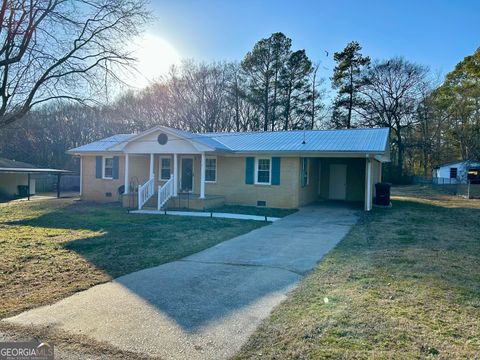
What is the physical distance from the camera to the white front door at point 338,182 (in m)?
20.5

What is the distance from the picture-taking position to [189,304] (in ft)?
15.5

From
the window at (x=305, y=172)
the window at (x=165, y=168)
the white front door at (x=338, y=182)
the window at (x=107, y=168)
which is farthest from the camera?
the window at (x=107, y=168)

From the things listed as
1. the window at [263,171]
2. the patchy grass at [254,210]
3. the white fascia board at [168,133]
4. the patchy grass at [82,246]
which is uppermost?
the white fascia board at [168,133]

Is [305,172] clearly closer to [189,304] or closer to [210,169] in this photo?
[210,169]

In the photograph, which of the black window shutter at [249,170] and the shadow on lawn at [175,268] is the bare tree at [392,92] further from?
the shadow on lawn at [175,268]

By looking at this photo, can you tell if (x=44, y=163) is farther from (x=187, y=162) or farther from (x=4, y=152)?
(x=187, y=162)

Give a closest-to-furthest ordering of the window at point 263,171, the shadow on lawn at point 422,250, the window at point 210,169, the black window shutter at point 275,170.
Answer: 1. the shadow on lawn at point 422,250
2. the black window shutter at point 275,170
3. the window at point 263,171
4. the window at point 210,169

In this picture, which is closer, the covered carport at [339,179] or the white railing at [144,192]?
the white railing at [144,192]

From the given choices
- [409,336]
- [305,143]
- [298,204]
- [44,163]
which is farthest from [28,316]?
[44,163]

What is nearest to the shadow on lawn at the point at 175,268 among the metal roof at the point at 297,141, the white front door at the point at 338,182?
the metal roof at the point at 297,141

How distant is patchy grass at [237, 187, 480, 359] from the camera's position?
350cm

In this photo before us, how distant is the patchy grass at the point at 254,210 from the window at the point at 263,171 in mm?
1317

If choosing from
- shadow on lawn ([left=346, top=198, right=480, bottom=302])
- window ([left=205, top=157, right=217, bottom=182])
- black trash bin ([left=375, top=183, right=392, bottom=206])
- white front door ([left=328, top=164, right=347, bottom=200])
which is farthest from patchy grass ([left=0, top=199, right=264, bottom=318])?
white front door ([left=328, top=164, right=347, bottom=200])

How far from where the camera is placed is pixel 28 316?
14.3 feet
